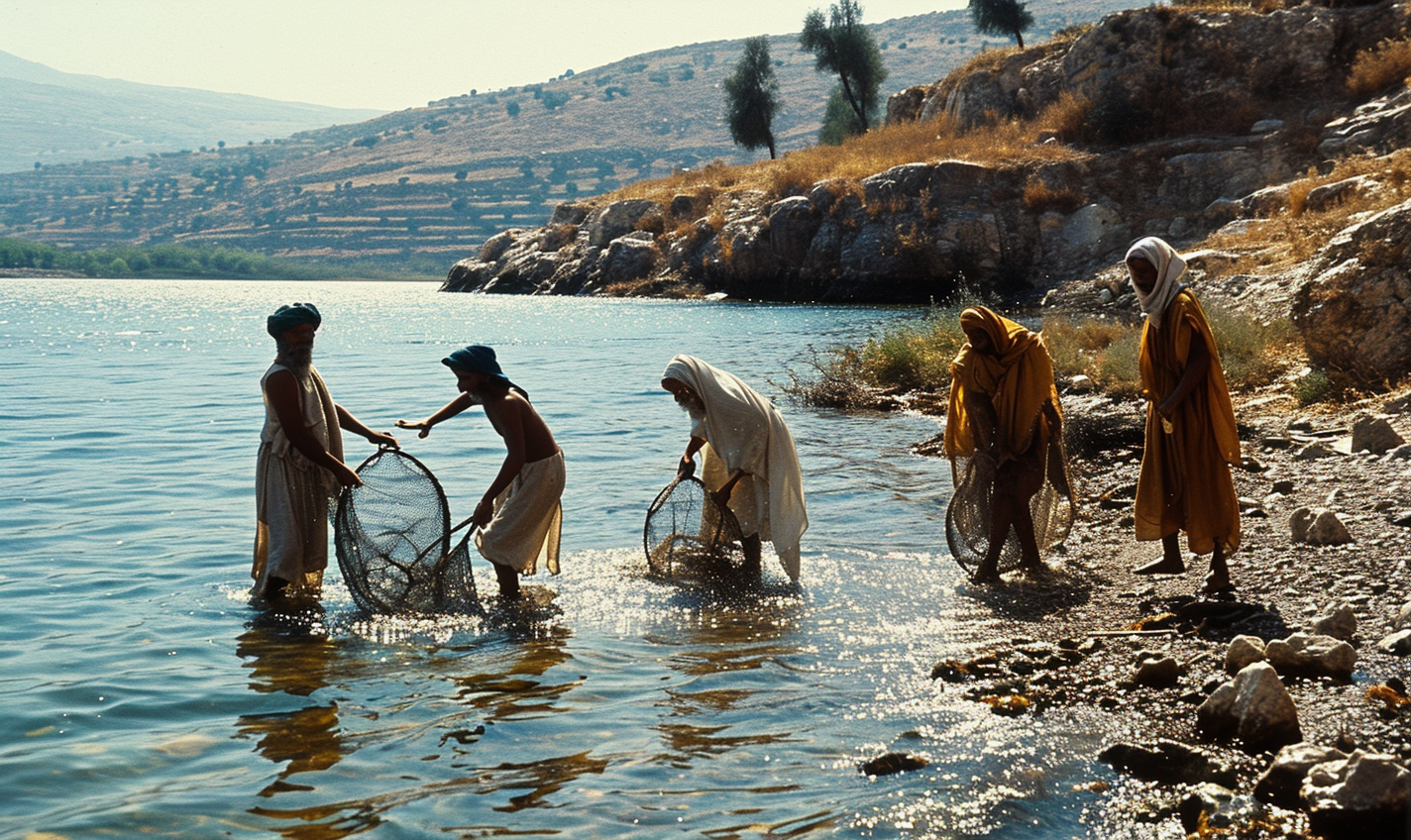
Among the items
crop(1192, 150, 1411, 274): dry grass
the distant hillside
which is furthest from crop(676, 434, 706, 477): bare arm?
the distant hillside

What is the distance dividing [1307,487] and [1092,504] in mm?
1733

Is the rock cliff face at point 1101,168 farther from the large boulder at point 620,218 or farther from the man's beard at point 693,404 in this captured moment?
the man's beard at point 693,404

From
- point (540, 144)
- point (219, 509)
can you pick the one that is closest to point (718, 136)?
point (540, 144)

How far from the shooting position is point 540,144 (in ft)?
626

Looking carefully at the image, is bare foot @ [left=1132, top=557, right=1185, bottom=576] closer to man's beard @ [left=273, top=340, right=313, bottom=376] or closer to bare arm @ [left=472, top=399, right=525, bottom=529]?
bare arm @ [left=472, top=399, right=525, bottom=529]

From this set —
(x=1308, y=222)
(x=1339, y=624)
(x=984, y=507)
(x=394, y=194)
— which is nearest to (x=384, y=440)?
(x=984, y=507)

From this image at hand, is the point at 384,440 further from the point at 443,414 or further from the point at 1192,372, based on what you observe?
the point at 1192,372

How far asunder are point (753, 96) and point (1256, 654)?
5668 cm

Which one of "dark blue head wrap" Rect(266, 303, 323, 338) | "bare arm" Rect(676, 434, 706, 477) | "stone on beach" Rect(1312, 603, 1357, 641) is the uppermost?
"dark blue head wrap" Rect(266, 303, 323, 338)

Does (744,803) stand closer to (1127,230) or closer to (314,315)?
(314,315)

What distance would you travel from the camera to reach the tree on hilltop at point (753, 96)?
58.9 m

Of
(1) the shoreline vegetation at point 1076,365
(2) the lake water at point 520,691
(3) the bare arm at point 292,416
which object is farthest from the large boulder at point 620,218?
(3) the bare arm at point 292,416

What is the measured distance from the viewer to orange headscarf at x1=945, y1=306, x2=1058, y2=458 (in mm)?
7102

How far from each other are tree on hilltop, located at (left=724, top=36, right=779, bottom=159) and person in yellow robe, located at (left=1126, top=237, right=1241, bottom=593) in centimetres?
5297
